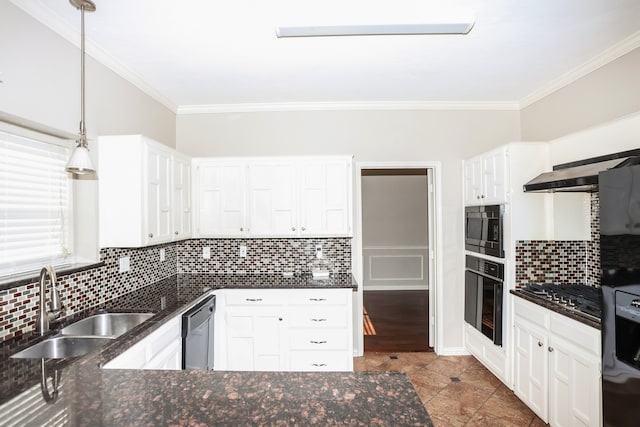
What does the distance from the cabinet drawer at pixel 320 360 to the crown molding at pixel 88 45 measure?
2.86 m

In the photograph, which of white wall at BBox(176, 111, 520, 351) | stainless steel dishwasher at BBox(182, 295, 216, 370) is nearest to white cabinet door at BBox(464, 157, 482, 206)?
white wall at BBox(176, 111, 520, 351)

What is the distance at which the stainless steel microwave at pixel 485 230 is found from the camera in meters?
2.88

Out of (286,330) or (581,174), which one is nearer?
(581,174)

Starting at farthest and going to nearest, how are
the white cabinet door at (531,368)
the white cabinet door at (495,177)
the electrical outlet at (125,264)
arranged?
the white cabinet door at (495,177) < the electrical outlet at (125,264) < the white cabinet door at (531,368)

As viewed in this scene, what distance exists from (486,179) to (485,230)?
50 cm

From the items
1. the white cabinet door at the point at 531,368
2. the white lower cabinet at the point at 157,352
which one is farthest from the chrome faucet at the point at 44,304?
the white cabinet door at the point at 531,368

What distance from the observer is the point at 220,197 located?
3381 mm

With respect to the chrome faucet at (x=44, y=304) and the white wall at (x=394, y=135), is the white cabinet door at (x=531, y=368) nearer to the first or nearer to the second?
the white wall at (x=394, y=135)

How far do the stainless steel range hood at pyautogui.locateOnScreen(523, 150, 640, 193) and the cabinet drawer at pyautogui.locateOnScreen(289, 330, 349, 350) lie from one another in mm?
2052

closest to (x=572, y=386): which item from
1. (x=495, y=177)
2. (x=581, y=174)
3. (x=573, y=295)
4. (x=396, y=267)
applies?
(x=573, y=295)

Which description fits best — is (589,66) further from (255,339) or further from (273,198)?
(255,339)

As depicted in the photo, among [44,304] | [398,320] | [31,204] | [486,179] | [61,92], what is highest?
[61,92]

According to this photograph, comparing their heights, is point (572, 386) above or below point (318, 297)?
below

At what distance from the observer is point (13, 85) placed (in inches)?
69.9
